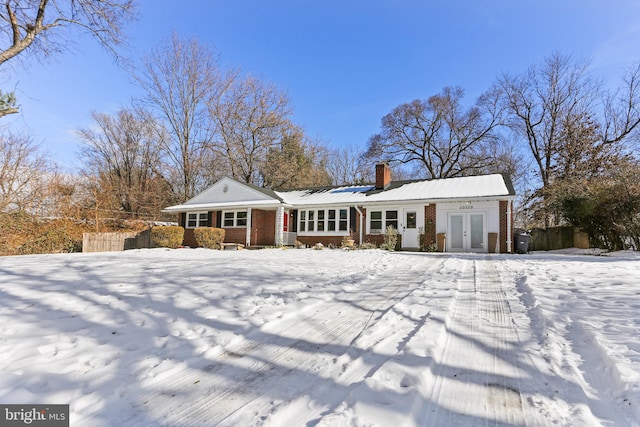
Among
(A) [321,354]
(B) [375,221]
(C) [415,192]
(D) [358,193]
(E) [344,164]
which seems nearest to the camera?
(A) [321,354]

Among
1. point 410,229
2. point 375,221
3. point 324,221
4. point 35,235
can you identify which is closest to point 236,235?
point 324,221

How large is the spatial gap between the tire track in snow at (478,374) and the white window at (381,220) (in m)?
12.2

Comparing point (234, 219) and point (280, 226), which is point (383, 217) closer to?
point (280, 226)

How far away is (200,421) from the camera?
1.72 m

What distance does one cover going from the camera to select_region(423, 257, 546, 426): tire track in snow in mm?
1747

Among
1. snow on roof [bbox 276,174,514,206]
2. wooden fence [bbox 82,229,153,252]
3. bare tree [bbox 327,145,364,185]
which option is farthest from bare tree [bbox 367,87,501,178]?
wooden fence [bbox 82,229,153,252]

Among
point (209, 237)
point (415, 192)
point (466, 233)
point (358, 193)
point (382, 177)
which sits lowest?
point (209, 237)

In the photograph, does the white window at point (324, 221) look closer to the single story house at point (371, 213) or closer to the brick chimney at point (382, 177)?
the single story house at point (371, 213)

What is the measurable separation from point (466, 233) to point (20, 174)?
21.4 metres

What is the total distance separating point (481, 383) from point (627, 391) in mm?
817

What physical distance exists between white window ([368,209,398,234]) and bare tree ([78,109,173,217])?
58.4 feet

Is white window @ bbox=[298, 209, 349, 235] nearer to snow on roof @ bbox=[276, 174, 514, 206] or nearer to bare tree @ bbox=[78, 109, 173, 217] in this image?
snow on roof @ bbox=[276, 174, 514, 206]

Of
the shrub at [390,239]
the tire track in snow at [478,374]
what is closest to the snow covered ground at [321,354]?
the tire track in snow at [478,374]

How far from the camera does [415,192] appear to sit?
1627 cm
